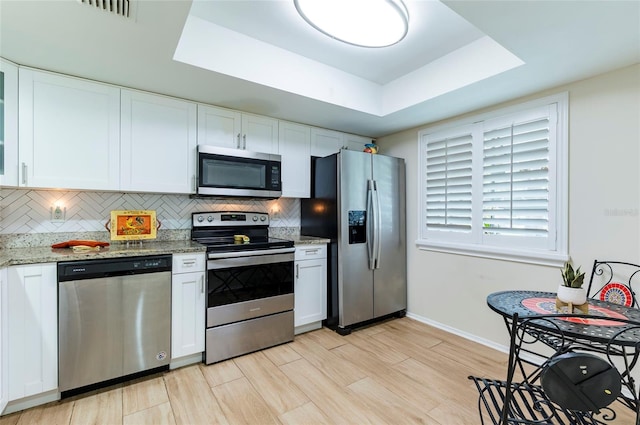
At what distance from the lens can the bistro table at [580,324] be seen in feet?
3.69

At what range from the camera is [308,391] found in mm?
2094

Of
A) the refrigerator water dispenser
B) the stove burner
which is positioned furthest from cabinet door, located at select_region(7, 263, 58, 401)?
the refrigerator water dispenser

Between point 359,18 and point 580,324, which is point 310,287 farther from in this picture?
point 359,18

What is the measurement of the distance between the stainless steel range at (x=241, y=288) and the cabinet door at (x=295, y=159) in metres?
0.66

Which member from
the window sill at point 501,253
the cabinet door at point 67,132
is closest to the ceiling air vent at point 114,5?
the cabinet door at point 67,132

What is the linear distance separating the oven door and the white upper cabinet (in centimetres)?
110

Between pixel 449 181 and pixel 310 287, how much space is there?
6.04ft

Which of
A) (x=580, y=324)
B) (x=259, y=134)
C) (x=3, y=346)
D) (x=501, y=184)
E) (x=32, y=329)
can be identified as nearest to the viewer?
(x=580, y=324)

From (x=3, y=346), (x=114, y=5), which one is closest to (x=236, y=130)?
(x=114, y=5)

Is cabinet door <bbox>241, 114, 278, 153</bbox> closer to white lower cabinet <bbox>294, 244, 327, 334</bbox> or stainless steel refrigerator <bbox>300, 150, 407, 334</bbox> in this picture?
stainless steel refrigerator <bbox>300, 150, 407, 334</bbox>

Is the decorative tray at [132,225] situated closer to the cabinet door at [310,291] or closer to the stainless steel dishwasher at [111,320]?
the stainless steel dishwasher at [111,320]

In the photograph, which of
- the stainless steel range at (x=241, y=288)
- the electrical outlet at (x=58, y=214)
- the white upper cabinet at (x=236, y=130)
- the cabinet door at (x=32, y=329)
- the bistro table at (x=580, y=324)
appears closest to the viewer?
the bistro table at (x=580, y=324)

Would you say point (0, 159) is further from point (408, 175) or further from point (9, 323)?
point (408, 175)

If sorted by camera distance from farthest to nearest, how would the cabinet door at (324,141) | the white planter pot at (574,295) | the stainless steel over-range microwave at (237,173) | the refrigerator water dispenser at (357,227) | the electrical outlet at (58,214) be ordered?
the cabinet door at (324,141) < the refrigerator water dispenser at (357,227) < the stainless steel over-range microwave at (237,173) < the electrical outlet at (58,214) < the white planter pot at (574,295)
